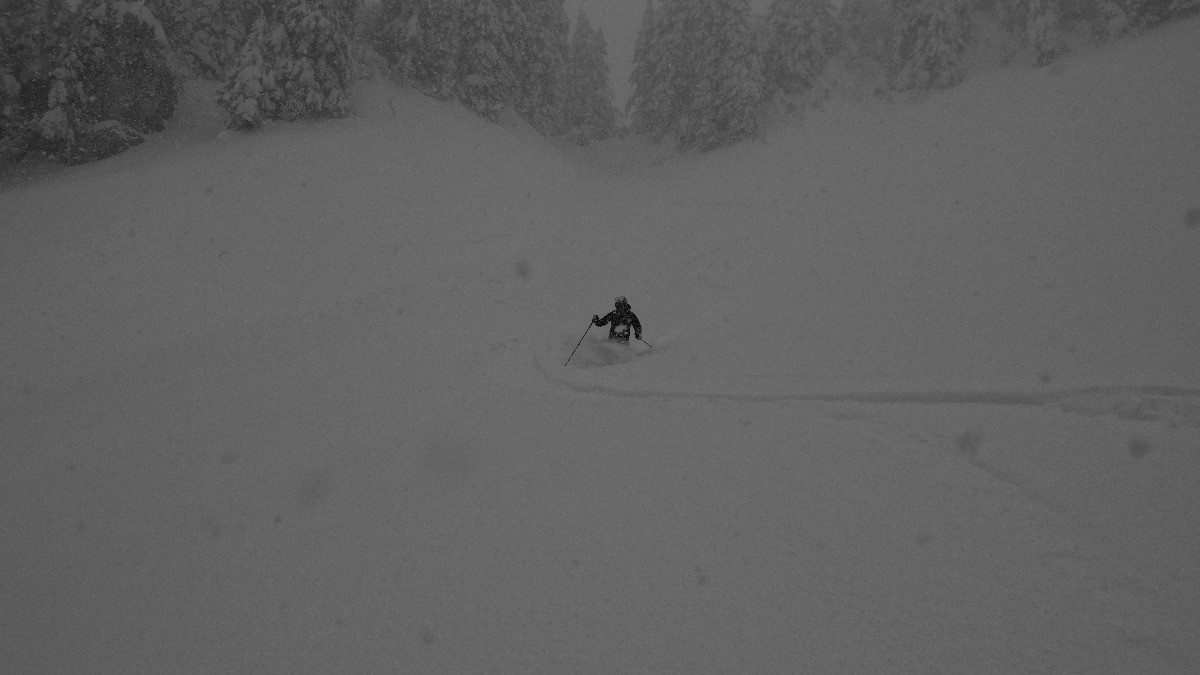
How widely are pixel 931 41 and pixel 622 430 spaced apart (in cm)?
2416

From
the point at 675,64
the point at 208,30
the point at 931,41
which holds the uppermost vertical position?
the point at 931,41

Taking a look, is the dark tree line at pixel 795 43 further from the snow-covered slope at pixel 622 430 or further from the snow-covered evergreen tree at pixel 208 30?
the snow-covered evergreen tree at pixel 208 30

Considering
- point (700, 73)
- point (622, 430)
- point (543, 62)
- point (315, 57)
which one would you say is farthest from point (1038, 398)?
point (543, 62)

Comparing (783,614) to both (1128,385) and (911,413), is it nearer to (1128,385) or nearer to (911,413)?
(911,413)

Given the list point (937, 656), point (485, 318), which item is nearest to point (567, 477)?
point (937, 656)

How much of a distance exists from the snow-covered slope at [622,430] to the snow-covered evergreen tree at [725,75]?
453 inches

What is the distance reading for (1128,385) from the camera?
540 centimetres

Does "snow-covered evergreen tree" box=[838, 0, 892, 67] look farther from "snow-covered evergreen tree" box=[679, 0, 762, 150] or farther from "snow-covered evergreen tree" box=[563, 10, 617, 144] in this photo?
"snow-covered evergreen tree" box=[563, 10, 617, 144]

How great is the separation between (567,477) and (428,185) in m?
13.7

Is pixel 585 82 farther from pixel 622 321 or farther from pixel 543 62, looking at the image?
pixel 622 321

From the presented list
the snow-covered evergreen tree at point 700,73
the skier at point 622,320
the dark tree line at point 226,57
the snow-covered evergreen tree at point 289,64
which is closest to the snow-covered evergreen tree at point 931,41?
the snow-covered evergreen tree at point 700,73

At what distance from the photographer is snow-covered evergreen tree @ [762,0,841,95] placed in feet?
79.8

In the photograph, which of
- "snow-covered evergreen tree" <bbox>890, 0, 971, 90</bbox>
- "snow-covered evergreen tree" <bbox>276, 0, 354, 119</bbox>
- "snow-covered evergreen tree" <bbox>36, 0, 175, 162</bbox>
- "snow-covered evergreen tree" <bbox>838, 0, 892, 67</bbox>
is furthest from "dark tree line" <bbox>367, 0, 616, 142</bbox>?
"snow-covered evergreen tree" <bbox>890, 0, 971, 90</bbox>

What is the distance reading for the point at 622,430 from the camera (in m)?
6.41
